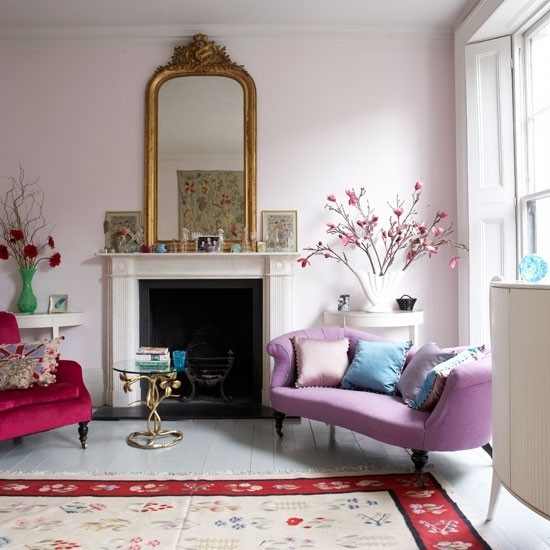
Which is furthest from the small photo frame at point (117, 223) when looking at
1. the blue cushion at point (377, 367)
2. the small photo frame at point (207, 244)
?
the blue cushion at point (377, 367)

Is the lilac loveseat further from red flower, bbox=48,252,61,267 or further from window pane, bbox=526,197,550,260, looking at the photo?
red flower, bbox=48,252,61,267

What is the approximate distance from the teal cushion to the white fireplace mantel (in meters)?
1.60

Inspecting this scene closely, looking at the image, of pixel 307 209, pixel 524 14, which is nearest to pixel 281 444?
pixel 307 209

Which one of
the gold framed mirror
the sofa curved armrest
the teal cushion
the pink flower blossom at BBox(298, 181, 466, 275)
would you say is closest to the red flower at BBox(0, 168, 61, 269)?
the gold framed mirror

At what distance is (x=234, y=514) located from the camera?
93.3 inches

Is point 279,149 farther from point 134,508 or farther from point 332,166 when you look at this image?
point 134,508

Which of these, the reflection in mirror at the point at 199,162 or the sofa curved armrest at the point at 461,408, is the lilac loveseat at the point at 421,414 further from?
the reflection in mirror at the point at 199,162

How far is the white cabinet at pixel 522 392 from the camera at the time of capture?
1.90m

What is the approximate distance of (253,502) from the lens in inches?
98.0

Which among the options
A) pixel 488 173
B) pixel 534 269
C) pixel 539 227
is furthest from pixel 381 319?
pixel 534 269

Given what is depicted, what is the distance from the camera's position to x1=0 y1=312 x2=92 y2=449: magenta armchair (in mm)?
3004

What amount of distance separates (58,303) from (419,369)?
3.08m

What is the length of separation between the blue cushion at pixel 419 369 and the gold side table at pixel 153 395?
4.86 ft

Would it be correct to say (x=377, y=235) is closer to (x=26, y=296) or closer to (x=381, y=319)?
(x=381, y=319)
